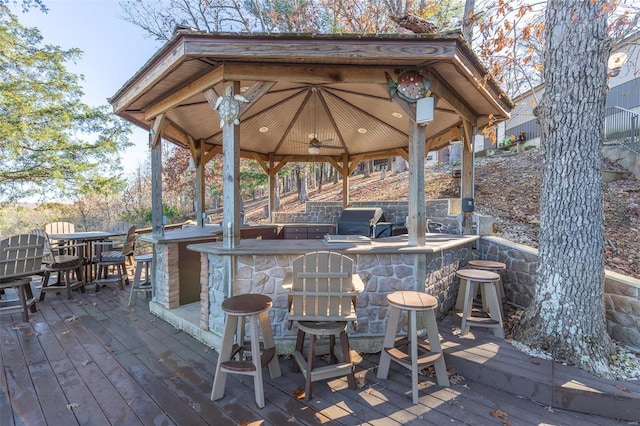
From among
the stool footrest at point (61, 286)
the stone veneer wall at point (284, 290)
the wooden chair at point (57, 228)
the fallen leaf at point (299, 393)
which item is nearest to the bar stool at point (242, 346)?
the fallen leaf at point (299, 393)

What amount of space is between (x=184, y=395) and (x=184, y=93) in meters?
3.21

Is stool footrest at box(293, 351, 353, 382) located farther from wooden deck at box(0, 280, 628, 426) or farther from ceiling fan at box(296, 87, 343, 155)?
ceiling fan at box(296, 87, 343, 155)

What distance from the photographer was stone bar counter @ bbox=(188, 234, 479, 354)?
3.13 m

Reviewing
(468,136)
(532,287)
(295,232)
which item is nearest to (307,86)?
(468,136)

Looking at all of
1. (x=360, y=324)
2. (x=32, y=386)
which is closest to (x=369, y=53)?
(x=360, y=324)

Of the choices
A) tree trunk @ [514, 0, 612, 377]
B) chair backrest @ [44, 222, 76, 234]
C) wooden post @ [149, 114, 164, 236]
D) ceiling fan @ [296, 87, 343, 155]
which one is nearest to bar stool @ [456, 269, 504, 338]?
tree trunk @ [514, 0, 612, 377]

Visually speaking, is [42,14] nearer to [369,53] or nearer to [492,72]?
[369,53]

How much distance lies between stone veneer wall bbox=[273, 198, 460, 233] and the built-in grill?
0.48 metres

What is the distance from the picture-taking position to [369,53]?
109 inches

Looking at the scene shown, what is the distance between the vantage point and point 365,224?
645 centimetres

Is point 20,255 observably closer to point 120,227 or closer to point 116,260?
point 116,260

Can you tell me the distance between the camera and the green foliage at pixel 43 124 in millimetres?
7535

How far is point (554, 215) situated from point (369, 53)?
93.3 inches

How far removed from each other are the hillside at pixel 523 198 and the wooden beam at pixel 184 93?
5452mm
